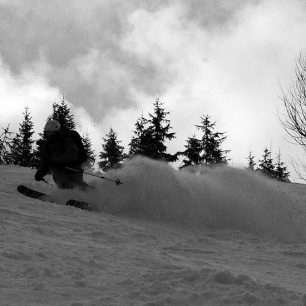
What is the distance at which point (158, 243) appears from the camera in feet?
18.0

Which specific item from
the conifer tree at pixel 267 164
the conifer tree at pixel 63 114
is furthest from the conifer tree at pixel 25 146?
the conifer tree at pixel 267 164

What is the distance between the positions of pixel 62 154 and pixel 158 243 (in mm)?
4225

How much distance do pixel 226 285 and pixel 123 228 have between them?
310 cm

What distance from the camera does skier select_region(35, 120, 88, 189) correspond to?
29.8 feet

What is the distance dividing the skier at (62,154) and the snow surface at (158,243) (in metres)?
0.50

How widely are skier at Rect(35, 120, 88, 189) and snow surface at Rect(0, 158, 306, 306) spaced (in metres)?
0.50

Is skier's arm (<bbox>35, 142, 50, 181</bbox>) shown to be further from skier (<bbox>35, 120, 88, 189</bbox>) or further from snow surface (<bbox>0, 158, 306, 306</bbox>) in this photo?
snow surface (<bbox>0, 158, 306, 306</bbox>)

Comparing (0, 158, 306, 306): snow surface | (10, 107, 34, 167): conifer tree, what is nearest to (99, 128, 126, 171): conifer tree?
(10, 107, 34, 167): conifer tree

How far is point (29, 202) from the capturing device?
24.9ft

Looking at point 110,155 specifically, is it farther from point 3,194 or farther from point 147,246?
point 147,246

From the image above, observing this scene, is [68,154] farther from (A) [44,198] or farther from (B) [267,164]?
(B) [267,164]

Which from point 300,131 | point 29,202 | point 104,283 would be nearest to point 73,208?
point 29,202

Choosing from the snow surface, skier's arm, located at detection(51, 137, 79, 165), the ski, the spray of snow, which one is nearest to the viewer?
the snow surface

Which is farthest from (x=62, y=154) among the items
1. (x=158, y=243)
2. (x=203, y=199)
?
(x=158, y=243)
